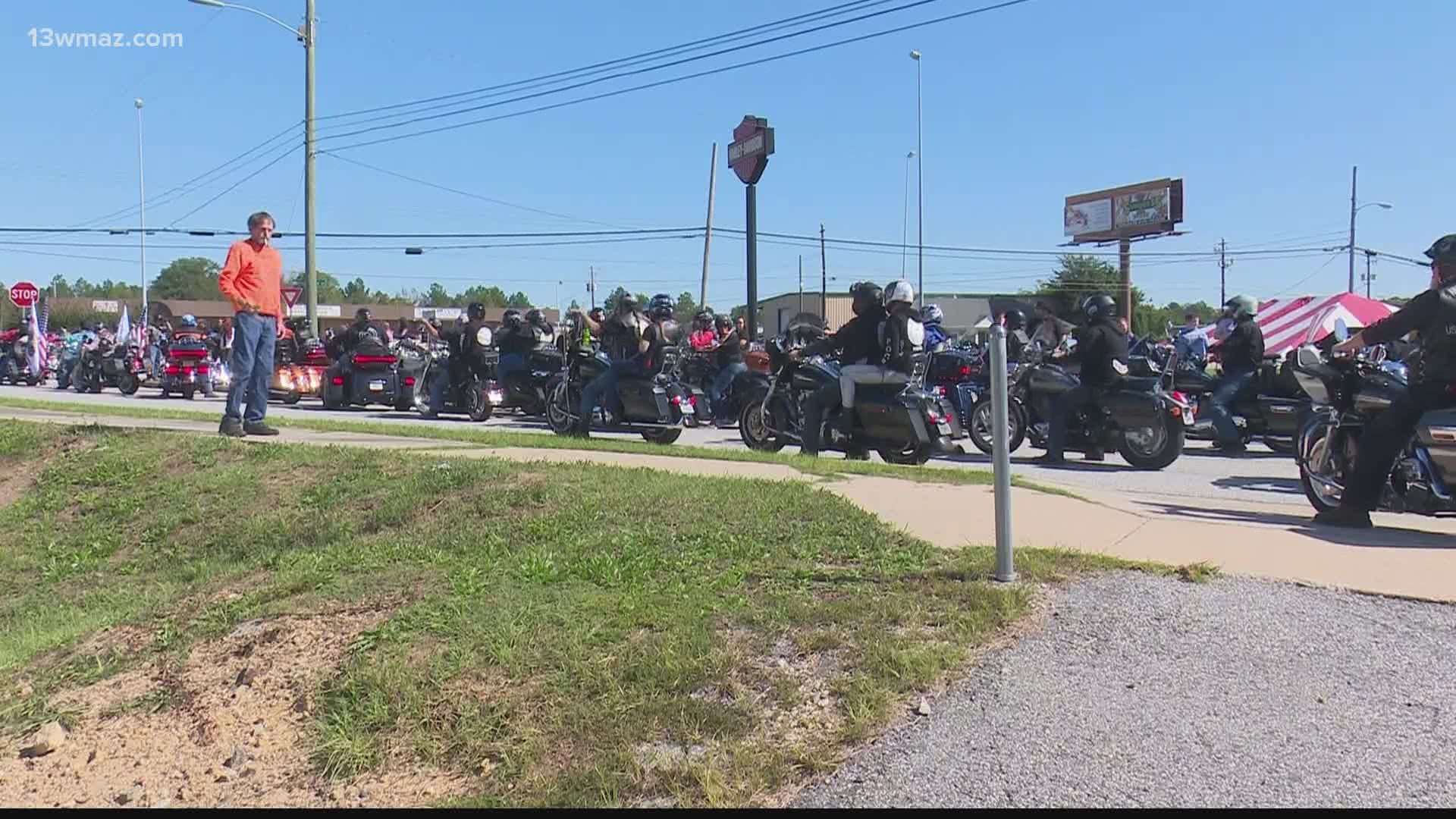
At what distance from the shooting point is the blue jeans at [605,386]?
12461 millimetres

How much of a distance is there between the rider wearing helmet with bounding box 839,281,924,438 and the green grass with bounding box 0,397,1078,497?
2.57 feet

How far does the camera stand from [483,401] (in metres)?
16.6

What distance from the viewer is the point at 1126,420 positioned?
36.7 ft

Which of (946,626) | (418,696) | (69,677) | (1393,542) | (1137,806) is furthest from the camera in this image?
(1393,542)

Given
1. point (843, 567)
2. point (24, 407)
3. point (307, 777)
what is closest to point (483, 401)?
point (24, 407)

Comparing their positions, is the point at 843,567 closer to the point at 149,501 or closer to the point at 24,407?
the point at 149,501

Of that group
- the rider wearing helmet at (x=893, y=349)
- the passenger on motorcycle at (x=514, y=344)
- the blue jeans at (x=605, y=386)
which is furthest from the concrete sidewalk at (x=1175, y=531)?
the passenger on motorcycle at (x=514, y=344)

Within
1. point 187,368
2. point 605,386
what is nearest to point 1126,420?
point 605,386

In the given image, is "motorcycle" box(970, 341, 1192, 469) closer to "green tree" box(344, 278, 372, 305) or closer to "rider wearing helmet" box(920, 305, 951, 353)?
"rider wearing helmet" box(920, 305, 951, 353)

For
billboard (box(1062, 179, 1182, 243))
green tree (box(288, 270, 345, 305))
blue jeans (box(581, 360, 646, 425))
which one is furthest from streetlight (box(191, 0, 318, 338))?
green tree (box(288, 270, 345, 305))

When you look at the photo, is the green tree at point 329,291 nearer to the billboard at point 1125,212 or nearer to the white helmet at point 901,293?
the billboard at point 1125,212

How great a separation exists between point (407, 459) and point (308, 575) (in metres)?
3.01

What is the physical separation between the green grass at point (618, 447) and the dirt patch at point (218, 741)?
4472 mm

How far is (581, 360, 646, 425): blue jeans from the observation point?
1246 cm
